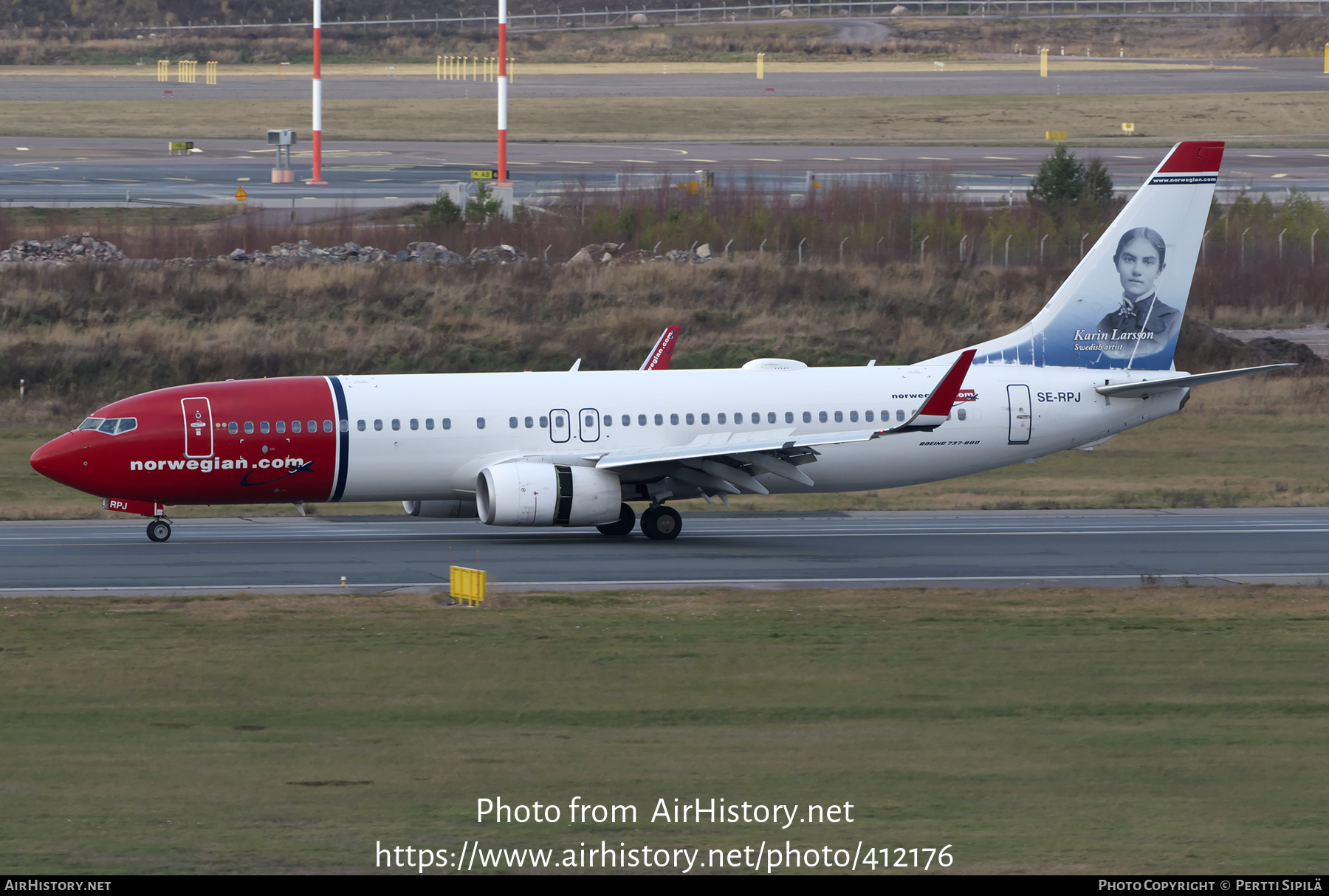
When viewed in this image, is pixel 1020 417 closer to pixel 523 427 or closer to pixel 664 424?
pixel 664 424

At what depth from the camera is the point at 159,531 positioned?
128 ft

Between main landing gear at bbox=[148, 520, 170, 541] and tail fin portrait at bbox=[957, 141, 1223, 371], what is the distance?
1982 centimetres

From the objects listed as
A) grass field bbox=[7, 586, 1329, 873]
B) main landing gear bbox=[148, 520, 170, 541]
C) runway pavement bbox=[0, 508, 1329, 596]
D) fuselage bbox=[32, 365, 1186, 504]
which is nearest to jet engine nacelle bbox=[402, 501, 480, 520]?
runway pavement bbox=[0, 508, 1329, 596]

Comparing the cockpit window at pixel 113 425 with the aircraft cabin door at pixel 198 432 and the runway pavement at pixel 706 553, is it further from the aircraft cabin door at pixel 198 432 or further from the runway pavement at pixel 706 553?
the runway pavement at pixel 706 553

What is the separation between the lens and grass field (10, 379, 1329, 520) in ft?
150

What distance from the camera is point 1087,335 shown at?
42344 mm

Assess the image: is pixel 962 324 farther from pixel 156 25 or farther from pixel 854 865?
pixel 156 25

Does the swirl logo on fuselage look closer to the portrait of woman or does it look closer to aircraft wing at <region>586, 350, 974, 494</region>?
aircraft wing at <region>586, 350, 974, 494</region>

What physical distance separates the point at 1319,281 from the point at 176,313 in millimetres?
49177

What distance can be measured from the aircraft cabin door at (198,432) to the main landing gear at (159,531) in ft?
8.25

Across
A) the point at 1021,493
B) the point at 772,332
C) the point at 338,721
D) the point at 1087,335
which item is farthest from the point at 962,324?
the point at 338,721

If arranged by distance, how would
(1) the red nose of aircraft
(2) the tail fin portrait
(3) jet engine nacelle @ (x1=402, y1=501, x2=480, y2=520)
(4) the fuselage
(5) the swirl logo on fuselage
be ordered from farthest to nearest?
(2) the tail fin portrait, (3) jet engine nacelle @ (x1=402, y1=501, x2=480, y2=520), (5) the swirl logo on fuselage, (4) the fuselage, (1) the red nose of aircraft

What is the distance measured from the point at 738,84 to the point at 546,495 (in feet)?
358

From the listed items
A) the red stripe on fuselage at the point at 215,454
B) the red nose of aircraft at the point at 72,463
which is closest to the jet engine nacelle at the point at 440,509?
the red stripe on fuselage at the point at 215,454
